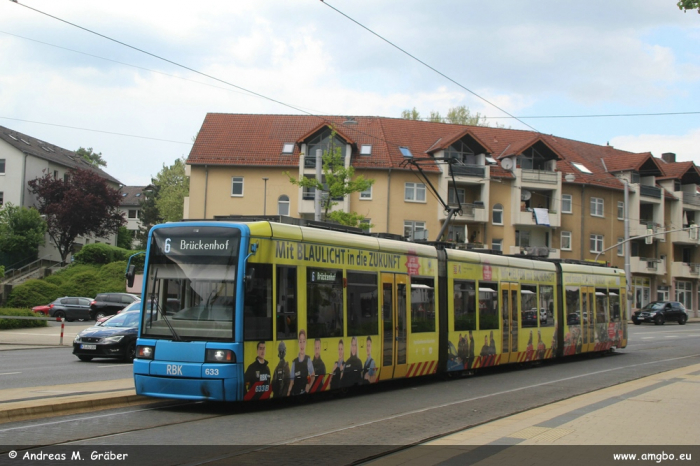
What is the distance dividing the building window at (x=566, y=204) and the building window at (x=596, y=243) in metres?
3.37

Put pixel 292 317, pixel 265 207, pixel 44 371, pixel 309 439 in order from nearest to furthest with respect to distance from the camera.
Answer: pixel 309 439 < pixel 292 317 < pixel 44 371 < pixel 265 207

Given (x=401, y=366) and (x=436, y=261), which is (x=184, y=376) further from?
(x=436, y=261)

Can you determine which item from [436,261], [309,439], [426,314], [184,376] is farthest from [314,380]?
[436,261]

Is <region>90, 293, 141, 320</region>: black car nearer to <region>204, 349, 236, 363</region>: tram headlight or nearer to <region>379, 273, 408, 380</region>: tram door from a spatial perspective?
<region>379, 273, 408, 380</region>: tram door

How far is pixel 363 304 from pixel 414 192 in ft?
135

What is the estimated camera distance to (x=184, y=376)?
37.0 ft

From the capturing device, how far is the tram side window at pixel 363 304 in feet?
45.5

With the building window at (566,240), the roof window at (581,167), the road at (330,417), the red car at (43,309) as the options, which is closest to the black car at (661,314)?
the building window at (566,240)

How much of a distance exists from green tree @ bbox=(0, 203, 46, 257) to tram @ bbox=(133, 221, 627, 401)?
51.3 metres

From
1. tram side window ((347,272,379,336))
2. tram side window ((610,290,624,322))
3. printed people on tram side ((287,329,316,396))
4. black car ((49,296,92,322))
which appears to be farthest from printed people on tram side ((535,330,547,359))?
black car ((49,296,92,322))

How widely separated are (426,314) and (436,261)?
4.58 ft

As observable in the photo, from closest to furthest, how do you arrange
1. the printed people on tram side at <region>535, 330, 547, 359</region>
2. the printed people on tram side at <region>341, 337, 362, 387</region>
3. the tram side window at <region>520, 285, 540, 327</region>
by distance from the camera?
the printed people on tram side at <region>341, 337, 362, 387</region>
the tram side window at <region>520, 285, 540, 327</region>
the printed people on tram side at <region>535, 330, 547, 359</region>

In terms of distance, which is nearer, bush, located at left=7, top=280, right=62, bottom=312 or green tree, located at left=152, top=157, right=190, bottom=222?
bush, located at left=7, top=280, right=62, bottom=312

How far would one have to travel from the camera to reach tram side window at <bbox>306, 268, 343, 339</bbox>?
12.8 m
